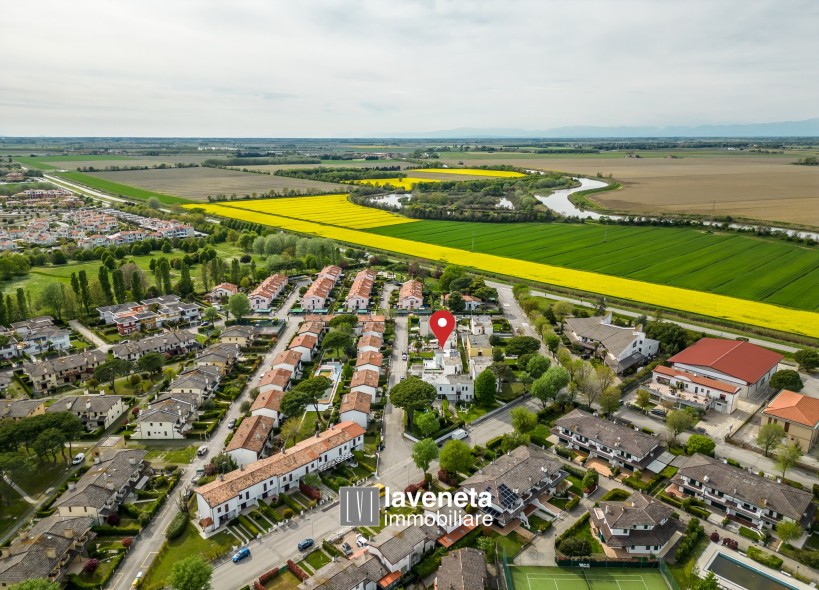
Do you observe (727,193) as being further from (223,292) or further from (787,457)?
(223,292)

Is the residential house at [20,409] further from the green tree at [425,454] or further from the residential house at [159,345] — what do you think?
the green tree at [425,454]

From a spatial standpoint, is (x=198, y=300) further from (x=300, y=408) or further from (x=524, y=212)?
(x=524, y=212)

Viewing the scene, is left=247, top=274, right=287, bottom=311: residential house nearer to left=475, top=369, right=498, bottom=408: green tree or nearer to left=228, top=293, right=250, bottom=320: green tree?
left=228, top=293, right=250, bottom=320: green tree

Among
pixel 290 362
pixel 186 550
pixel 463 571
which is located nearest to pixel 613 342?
pixel 290 362

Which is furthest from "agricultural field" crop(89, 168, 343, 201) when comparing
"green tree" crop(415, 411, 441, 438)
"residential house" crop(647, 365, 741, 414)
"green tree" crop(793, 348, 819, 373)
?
"green tree" crop(793, 348, 819, 373)

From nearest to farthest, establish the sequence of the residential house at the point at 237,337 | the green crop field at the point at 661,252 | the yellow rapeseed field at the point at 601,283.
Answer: the residential house at the point at 237,337, the yellow rapeseed field at the point at 601,283, the green crop field at the point at 661,252

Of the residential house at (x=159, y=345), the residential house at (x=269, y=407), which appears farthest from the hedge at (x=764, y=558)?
the residential house at (x=159, y=345)
